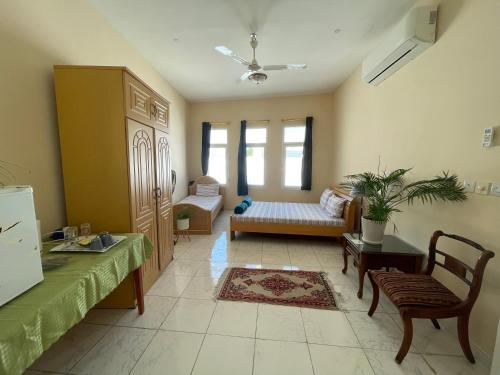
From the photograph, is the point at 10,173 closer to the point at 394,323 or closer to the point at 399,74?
the point at 394,323

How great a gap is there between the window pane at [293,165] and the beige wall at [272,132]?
0.18m

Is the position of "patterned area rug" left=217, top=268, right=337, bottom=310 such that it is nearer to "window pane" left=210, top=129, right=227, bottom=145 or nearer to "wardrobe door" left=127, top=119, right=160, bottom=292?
"wardrobe door" left=127, top=119, right=160, bottom=292

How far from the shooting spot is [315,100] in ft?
16.3

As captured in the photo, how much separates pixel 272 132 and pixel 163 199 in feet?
11.4

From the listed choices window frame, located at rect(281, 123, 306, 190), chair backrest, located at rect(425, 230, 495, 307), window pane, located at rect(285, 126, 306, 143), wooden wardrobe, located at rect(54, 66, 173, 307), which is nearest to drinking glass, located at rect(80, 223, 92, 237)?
wooden wardrobe, located at rect(54, 66, 173, 307)

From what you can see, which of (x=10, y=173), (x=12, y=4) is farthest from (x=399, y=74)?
(x=10, y=173)

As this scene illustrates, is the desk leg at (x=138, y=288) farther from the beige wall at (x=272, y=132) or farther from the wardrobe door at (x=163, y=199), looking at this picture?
the beige wall at (x=272, y=132)

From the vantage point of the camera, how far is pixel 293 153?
5.26 metres

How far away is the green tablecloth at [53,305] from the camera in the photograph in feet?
2.77

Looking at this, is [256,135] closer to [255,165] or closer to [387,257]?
[255,165]

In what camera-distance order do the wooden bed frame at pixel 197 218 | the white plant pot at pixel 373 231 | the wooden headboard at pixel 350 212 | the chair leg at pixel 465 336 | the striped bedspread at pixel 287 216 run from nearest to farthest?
the chair leg at pixel 465 336 < the white plant pot at pixel 373 231 < the wooden headboard at pixel 350 212 < the striped bedspread at pixel 287 216 < the wooden bed frame at pixel 197 218

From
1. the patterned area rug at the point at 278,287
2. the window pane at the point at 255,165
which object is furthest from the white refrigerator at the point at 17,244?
the window pane at the point at 255,165

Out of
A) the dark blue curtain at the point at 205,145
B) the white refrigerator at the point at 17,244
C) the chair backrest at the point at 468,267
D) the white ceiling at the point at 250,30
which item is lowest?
the chair backrest at the point at 468,267

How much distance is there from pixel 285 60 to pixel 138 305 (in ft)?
12.3
